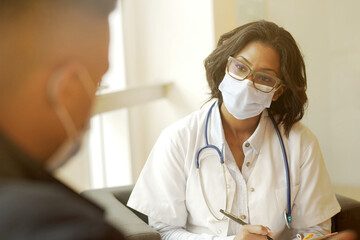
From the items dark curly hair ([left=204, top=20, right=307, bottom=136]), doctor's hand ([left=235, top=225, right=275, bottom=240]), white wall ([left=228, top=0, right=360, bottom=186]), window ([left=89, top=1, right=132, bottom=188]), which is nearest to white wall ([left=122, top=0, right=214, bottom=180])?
window ([left=89, top=1, right=132, bottom=188])

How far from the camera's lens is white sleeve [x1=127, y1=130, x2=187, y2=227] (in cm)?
149

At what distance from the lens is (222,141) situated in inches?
59.7

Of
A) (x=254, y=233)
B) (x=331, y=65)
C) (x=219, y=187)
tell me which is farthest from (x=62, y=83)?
(x=331, y=65)

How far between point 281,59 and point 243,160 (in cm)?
33

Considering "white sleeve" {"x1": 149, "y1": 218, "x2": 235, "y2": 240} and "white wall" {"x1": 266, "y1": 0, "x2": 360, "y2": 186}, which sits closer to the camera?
"white sleeve" {"x1": 149, "y1": 218, "x2": 235, "y2": 240}

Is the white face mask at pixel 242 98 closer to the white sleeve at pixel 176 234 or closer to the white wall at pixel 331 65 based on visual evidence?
the white sleeve at pixel 176 234

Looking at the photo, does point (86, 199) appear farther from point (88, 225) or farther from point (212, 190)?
point (212, 190)

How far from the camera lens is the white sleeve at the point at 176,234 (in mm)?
1429

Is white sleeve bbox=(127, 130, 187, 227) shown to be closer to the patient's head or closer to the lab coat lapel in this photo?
the lab coat lapel

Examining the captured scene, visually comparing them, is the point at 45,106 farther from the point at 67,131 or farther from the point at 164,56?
the point at 164,56

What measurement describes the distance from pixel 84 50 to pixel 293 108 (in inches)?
54.3

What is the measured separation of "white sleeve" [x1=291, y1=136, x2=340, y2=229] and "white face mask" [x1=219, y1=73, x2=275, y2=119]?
0.75ft

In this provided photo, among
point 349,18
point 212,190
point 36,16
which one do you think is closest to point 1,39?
point 36,16

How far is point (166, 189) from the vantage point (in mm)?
1502
